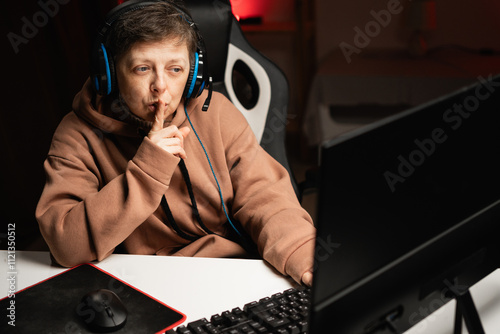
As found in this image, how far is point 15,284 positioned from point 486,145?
0.80 meters

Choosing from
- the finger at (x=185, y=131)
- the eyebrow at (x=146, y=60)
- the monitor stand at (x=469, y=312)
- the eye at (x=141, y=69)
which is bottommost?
the monitor stand at (x=469, y=312)

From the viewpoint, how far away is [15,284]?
903 mm

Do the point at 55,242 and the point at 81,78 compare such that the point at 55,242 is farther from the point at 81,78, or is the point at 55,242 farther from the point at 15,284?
the point at 81,78

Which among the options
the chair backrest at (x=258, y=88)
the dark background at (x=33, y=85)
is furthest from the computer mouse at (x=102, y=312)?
the dark background at (x=33, y=85)

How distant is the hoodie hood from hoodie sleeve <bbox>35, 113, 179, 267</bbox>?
0.41 ft

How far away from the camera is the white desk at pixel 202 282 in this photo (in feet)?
2.55

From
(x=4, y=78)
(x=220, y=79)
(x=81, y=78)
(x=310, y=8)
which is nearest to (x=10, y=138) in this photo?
(x=4, y=78)

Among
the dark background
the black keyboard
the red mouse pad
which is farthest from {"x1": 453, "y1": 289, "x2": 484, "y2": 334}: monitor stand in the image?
the dark background

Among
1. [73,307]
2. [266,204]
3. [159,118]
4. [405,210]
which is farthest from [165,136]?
[405,210]

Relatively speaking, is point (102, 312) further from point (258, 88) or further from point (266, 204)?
point (258, 88)

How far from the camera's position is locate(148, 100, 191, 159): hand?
3.26 feet

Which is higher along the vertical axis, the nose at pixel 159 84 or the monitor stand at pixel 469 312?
the nose at pixel 159 84

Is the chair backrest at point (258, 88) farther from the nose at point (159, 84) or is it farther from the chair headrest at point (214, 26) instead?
the nose at point (159, 84)

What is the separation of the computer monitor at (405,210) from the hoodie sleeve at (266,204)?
28 cm
